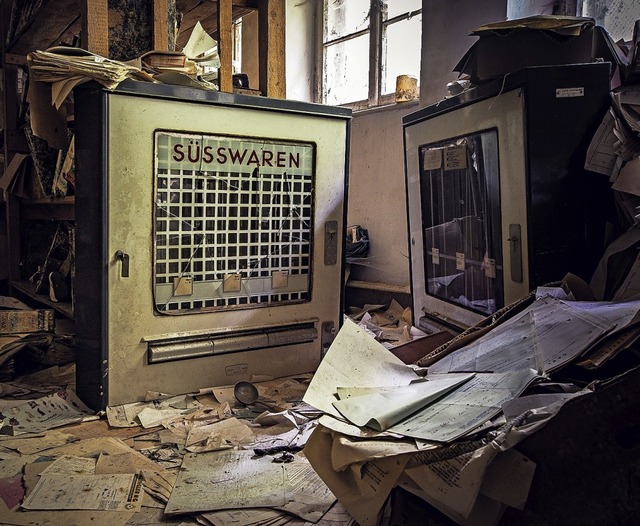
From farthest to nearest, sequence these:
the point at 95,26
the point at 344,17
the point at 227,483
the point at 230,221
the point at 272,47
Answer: the point at 344,17 → the point at 272,47 → the point at 230,221 → the point at 95,26 → the point at 227,483

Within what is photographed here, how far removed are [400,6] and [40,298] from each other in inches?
133

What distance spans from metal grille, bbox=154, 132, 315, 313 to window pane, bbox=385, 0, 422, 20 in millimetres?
2331

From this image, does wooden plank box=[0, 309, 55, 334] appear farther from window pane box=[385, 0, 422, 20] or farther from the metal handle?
window pane box=[385, 0, 422, 20]

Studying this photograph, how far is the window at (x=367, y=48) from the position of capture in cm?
462

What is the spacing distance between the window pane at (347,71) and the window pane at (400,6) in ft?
1.02

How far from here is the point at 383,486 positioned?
140 centimetres

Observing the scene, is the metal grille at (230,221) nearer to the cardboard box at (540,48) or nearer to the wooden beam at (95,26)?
the wooden beam at (95,26)

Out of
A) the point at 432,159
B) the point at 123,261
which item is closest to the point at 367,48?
the point at 432,159

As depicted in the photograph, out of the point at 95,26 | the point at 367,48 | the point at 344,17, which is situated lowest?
the point at 95,26

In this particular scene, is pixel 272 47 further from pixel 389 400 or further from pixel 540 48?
pixel 389 400

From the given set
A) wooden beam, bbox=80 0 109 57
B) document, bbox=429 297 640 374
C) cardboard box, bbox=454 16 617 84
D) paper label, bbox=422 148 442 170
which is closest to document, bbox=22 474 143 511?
document, bbox=429 297 640 374

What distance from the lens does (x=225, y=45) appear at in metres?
2.83

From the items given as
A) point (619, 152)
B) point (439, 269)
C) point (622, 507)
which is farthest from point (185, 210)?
point (622, 507)

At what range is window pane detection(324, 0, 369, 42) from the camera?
4.98m
